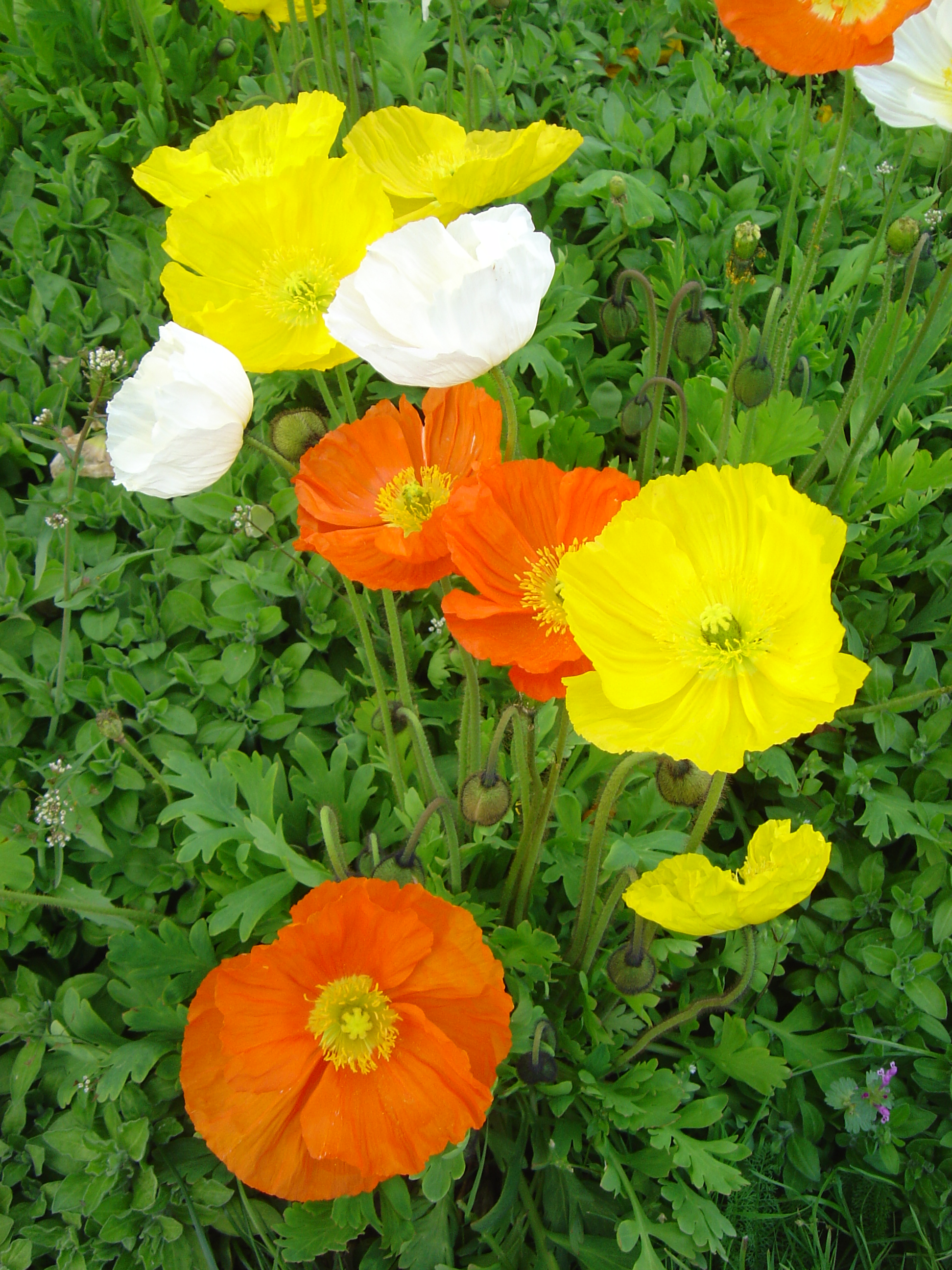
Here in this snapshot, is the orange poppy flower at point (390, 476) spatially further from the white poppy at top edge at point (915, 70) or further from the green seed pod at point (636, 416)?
the white poppy at top edge at point (915, 70)

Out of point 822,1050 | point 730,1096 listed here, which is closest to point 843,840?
point 822,1050

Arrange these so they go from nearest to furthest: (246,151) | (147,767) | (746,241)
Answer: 1. (246,151)
2. (746,241)
3. (147,767)

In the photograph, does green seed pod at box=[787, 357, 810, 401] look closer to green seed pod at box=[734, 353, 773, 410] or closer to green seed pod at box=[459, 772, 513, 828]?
green seed pod at box=[734, 353, 773, 410]

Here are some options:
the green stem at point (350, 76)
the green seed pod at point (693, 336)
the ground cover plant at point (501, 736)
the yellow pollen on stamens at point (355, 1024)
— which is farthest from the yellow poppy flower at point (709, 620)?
the green stem at point (350, 76)

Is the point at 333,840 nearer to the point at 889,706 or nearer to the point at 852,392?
the point at 889,706

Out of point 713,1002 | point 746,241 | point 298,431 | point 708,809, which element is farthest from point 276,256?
point 713,1002

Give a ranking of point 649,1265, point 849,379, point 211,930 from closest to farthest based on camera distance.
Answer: point 649,1265, point 211,930, point 849,379

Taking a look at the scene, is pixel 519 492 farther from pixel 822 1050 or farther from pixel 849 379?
pixel 849 379
